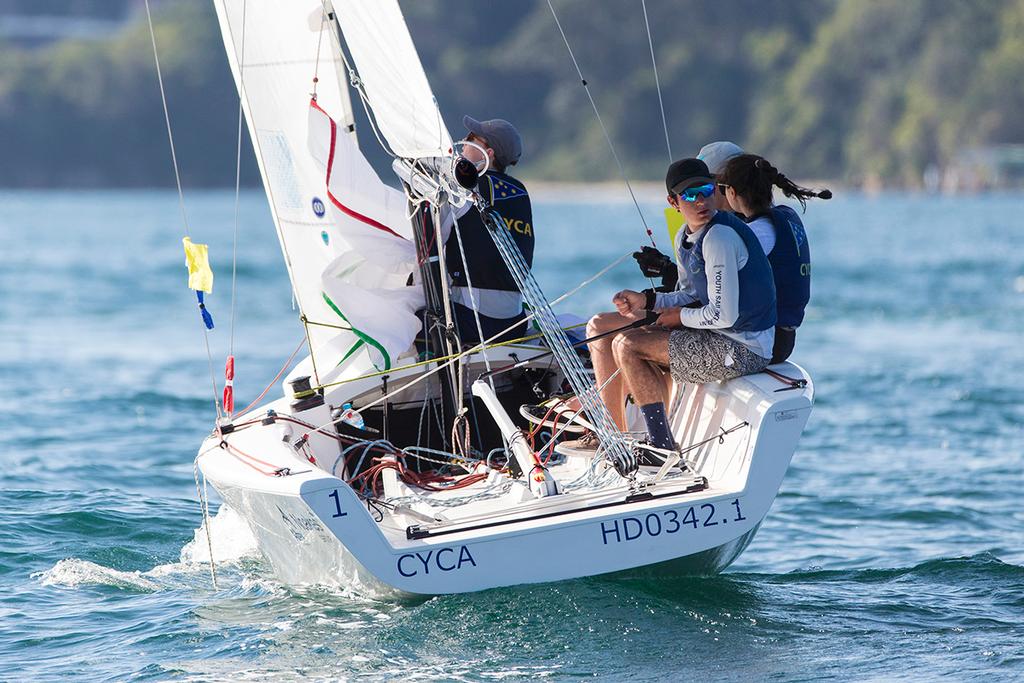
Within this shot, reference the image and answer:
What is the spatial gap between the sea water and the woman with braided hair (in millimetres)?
1000

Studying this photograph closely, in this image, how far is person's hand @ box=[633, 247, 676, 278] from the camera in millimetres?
4777

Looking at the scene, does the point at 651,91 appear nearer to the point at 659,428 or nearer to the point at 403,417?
the point at 403,417

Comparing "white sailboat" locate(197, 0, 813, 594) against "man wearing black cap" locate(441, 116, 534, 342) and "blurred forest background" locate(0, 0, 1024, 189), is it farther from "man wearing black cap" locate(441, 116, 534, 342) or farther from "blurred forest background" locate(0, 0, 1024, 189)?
"blurred forest background" locate(0, 0, 1024, 189)

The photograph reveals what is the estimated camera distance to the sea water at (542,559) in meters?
4.32

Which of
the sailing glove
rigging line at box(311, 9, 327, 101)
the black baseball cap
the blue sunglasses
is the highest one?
rigging line at box(311, 9, 327, 101)

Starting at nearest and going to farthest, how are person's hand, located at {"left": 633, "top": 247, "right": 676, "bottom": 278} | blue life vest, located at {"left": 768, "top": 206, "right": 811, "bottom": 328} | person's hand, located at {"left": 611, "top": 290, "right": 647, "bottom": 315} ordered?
1. person's hand, located at {"left": 611, "top": 290, "right": 647, "bottom": 315}
2. blue life vest, located at {"left": 768, "top": 206, "right": 811, "bottom": 328}
3. person's hand, located at {"left": 633, "top": 247, "right": 676, "bottom": 278}

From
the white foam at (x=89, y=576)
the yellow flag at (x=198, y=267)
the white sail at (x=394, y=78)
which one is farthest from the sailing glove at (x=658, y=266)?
the white foam at (x=89, y=576)

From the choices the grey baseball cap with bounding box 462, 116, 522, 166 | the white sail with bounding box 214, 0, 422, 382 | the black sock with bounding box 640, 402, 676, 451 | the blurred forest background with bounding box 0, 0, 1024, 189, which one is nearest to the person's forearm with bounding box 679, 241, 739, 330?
the black sock with bounding box 640, 402, 676, 451

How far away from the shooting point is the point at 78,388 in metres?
10.6

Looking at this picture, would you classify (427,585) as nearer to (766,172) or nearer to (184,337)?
(766,172)

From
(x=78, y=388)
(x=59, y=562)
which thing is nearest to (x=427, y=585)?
(x=59, y=562)

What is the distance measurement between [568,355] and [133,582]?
6.03ft

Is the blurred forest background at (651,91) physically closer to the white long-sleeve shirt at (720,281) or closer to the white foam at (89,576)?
the white foam at (89,576)

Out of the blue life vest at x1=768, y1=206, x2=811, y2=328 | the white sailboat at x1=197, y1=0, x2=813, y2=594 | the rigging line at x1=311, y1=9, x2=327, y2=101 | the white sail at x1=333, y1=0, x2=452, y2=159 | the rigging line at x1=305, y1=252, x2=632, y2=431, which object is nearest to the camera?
the white sailboat at x1=197, y1=0, x2=813, y2=594
